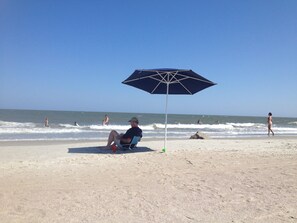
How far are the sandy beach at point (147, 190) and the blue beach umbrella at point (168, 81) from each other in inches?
95.6

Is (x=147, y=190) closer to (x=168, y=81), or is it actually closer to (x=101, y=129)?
(x=168, y=81)

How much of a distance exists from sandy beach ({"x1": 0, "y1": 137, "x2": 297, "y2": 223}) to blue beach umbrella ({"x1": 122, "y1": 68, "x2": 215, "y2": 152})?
2428 millimetres

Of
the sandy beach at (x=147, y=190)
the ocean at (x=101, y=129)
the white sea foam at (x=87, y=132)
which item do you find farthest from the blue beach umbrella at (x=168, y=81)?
the white sea foam at (x=87, y=132)

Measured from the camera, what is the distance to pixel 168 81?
8.91m

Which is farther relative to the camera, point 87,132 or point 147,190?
point 87,132

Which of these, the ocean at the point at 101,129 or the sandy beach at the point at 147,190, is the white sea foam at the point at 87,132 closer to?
the ocean at the point at 101,129

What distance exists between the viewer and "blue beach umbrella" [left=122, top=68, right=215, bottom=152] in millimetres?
8495

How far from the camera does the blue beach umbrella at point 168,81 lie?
8.49 m

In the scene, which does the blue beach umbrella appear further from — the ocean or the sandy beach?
the ocean

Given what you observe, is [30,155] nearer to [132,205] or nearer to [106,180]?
[106,180]

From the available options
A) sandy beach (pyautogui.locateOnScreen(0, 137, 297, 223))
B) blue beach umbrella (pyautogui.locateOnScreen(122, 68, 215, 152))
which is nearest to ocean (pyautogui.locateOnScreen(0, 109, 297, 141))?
blue beach umbrella (pyautogui.locateOnScreen(122, 68, 215, 152))

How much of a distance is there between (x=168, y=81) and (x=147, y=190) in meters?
4.64

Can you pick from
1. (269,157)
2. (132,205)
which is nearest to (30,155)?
(132,205)

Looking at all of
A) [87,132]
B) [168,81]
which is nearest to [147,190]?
[168,81]
